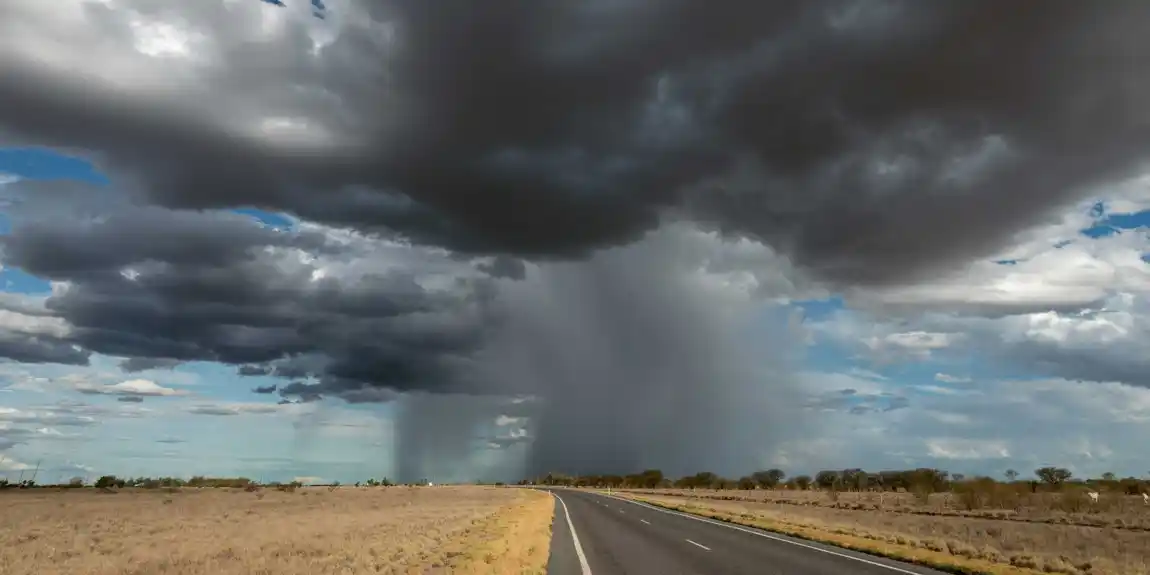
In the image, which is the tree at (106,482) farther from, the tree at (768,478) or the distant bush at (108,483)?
the tree at (768,478)

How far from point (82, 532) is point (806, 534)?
113ft

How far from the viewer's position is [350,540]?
2909cm

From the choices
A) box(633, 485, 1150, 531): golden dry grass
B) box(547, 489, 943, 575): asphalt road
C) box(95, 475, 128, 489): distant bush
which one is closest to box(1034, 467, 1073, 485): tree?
box(633, 485, 1150, 531): golden dry grass

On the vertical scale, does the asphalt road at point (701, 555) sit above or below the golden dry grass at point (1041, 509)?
below

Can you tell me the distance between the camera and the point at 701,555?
21.0 m

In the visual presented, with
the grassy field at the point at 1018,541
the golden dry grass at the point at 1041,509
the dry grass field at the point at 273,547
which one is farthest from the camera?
the golden dry grass at the point at 1041,509

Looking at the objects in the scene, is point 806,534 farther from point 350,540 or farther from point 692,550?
point 350,540

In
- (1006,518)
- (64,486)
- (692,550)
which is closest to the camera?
(692,550)

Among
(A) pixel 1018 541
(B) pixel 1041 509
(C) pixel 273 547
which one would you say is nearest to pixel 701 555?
(C) pixel 273 547

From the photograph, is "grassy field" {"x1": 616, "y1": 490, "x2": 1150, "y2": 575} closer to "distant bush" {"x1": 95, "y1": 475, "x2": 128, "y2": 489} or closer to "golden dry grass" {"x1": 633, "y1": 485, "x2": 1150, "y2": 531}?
"golden dry grass" {"x1": 633, "y1": 485, "x2": 1150, "y2": 531}

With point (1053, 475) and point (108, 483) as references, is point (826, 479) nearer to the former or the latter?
point (1053, 475)

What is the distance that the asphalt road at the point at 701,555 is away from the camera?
17.7 metres

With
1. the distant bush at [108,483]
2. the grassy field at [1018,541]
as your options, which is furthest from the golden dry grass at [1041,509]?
the distant bush at [108,483]

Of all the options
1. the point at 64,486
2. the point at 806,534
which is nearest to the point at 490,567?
the point at 806,534
